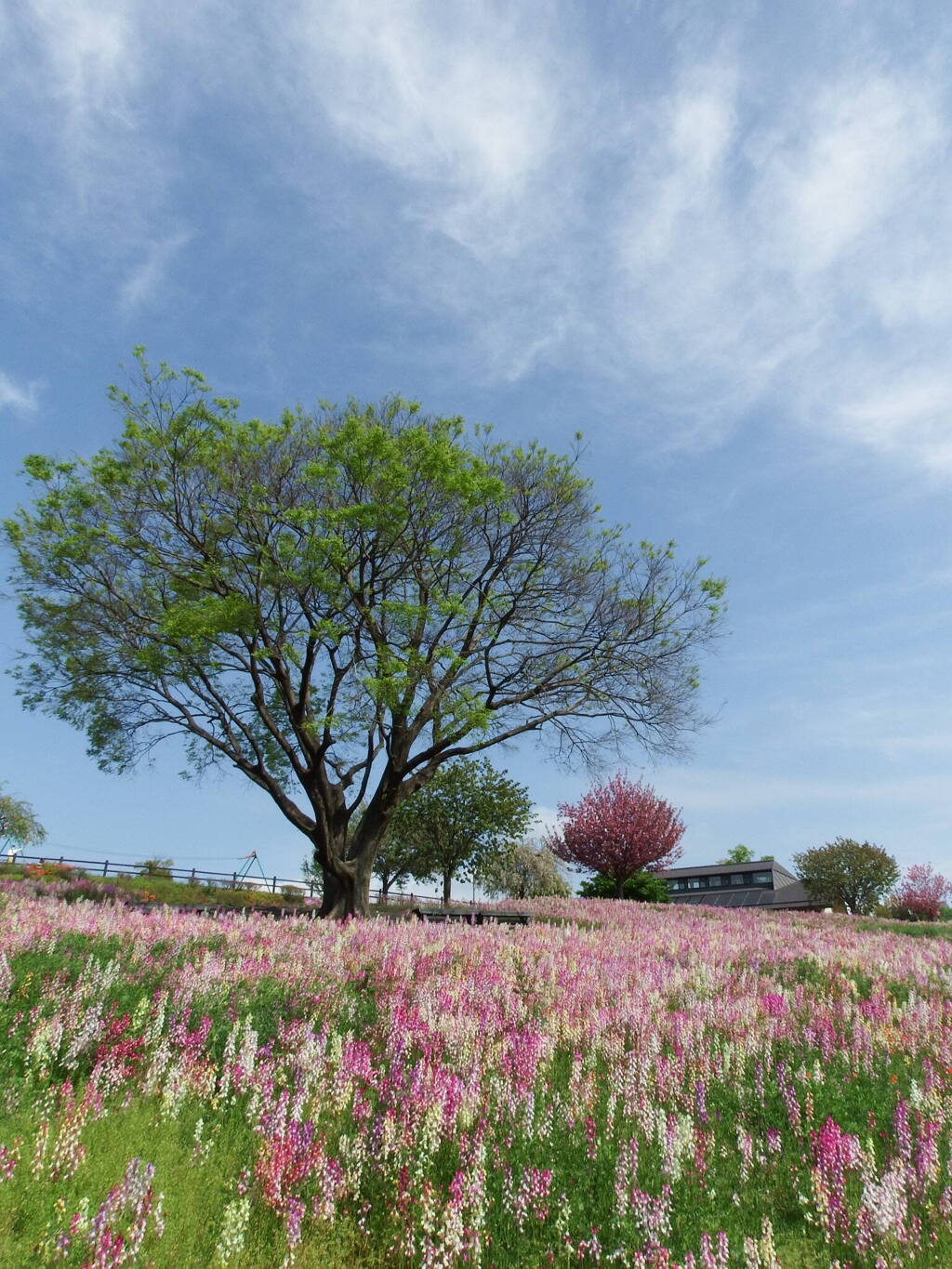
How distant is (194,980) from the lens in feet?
21.0

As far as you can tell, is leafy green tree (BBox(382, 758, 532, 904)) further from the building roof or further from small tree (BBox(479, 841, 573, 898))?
the building roof

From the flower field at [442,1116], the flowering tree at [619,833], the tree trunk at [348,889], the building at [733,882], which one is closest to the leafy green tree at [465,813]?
the flowering tree at [619,833]

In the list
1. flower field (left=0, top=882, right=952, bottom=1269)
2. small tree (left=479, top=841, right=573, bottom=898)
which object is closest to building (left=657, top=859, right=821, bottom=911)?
small tree (left=479, top=841, right=573, bottom=898)

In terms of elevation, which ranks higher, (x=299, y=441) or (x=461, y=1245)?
(x=299, y=441)

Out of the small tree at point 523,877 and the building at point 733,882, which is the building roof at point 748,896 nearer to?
the building at point 733,882

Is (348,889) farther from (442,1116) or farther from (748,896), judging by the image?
(748,896)

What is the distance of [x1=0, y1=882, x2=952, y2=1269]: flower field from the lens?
141 inches

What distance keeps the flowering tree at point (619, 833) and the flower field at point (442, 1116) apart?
1245 inches

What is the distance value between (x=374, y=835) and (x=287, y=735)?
5.18 metres

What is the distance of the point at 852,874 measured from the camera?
47.8m

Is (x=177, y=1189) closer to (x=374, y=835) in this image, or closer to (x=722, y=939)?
(x=722, y=939)

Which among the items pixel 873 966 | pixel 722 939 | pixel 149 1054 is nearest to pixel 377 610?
pixel 722 939

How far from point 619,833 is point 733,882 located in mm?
43076

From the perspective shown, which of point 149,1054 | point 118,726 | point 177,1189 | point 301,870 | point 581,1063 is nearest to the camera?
point 177,1189
